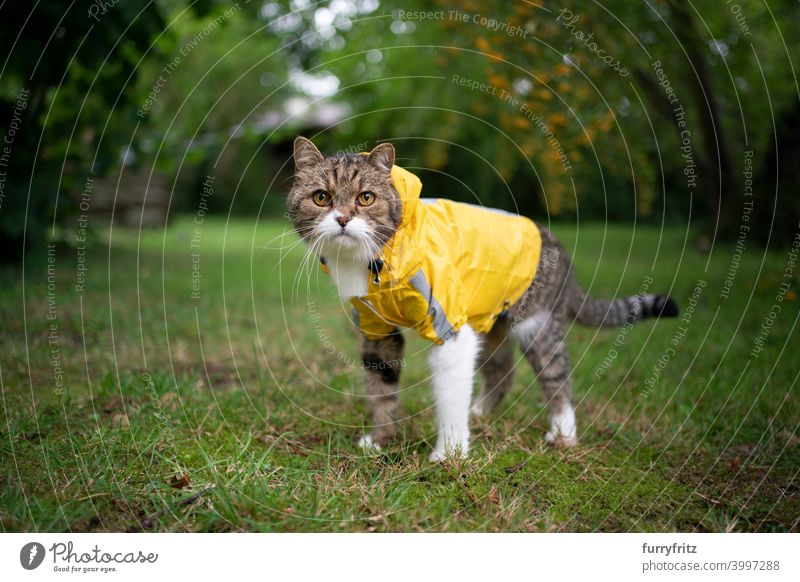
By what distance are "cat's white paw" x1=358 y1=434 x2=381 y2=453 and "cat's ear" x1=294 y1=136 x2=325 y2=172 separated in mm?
1632

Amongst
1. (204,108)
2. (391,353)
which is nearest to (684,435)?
(391,353)

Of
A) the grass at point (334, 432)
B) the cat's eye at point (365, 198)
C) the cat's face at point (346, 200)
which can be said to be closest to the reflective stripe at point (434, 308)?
the cat's face at point (346, 200)

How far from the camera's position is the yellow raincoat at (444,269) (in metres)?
3.09

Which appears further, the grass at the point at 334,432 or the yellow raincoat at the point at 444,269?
the yellow raincoat at the point at 444,269

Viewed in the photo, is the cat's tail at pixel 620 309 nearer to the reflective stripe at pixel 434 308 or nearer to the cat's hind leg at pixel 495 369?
the cat's hind leg at pixel 495 369

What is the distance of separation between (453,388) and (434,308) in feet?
1.67

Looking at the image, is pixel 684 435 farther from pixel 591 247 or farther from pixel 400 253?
pixel 591 247

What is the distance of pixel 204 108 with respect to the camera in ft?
62.3

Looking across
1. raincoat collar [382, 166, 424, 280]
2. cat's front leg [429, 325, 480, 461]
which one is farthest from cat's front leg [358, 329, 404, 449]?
raincoat collar [382, 166, 424, 280]

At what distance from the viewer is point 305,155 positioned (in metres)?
3.20

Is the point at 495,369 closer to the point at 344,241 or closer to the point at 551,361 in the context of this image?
the point at 551,361

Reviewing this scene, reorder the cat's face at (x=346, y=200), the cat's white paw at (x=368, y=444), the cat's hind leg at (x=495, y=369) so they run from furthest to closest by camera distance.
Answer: the cat's hind leg at (x=495, y=369) < the cat's white paw at (x=368, y=444) < the cat's face at (x=346, y=200)
